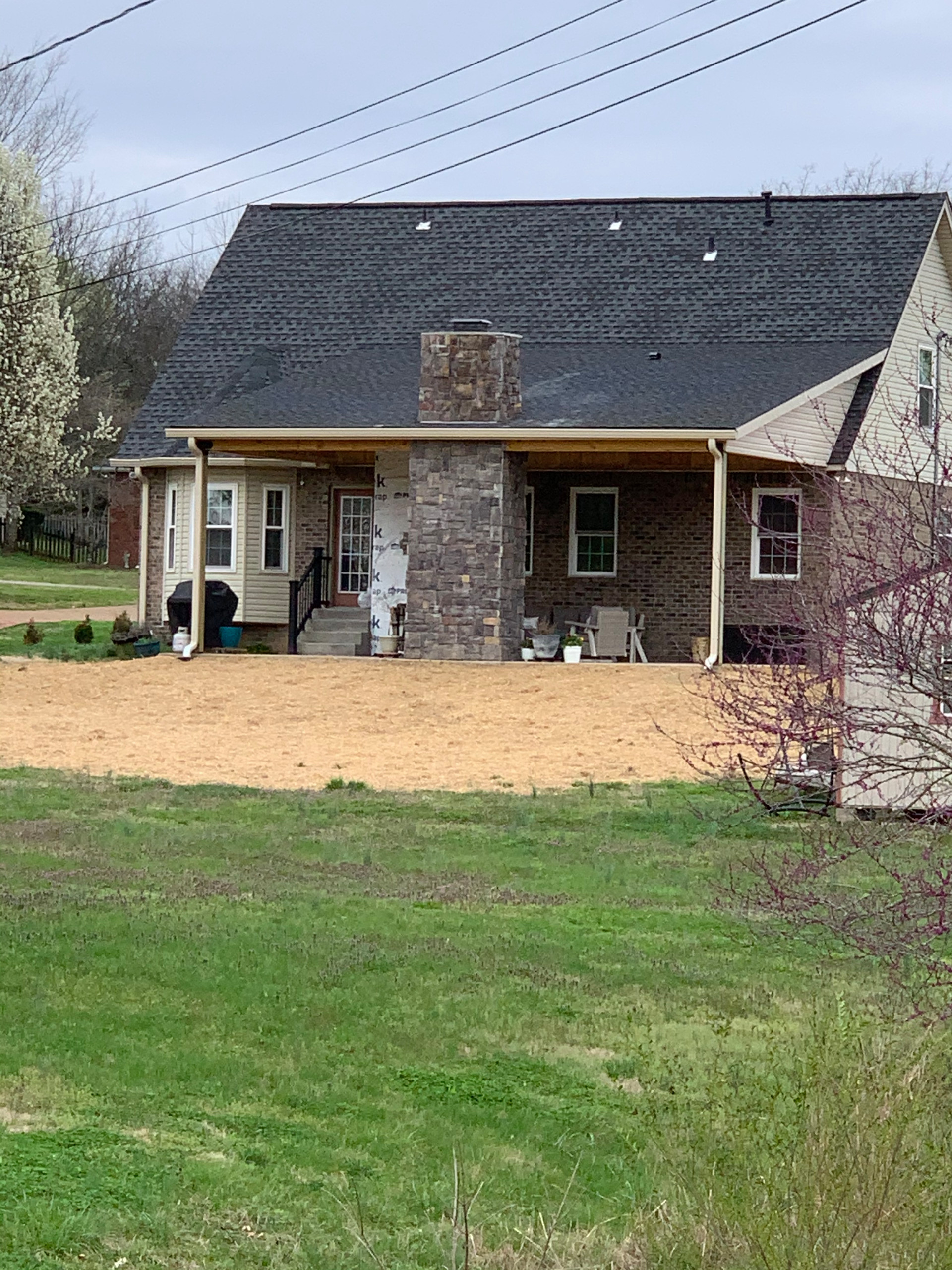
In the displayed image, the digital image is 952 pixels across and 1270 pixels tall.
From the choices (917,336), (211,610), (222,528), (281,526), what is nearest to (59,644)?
(222,528)

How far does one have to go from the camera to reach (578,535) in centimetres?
2789

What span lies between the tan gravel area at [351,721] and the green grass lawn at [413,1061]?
479cm

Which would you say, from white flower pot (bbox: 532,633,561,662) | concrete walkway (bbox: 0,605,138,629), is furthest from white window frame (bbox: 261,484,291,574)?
concrete walkway (bbox: 0,605,138,629)

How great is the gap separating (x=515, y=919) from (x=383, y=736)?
1029 centimetres

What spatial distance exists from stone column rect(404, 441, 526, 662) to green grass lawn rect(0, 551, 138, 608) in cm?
1775

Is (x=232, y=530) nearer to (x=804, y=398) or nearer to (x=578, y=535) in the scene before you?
(x=578, y=535)

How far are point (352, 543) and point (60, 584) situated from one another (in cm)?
2050

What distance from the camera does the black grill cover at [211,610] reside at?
27.7 meters

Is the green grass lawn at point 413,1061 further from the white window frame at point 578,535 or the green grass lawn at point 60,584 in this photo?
the green grass lawn at point 60,584

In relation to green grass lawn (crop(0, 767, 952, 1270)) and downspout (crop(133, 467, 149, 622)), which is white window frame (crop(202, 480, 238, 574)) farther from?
green grass lawn (crop(0, 767, 952, 1270))

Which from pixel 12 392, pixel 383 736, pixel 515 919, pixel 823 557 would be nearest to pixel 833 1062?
pixel 823 557

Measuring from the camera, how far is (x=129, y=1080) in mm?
7148

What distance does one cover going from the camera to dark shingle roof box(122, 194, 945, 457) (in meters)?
27.1

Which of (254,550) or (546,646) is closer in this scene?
(546,646)
